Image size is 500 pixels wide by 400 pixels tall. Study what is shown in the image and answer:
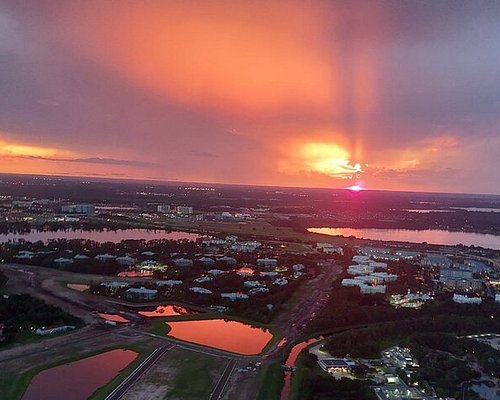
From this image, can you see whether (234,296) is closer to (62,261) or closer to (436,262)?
(62,261)

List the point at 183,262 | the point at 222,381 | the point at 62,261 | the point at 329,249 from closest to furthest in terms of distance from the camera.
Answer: the point at 222,381 → the point at 62,261 → the point at 183,262 → the point at 329,249

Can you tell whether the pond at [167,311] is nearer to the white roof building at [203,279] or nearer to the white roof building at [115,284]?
the white roof building at [115,284]

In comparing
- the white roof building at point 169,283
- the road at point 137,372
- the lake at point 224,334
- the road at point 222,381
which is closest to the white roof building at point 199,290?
the white roof building at point 169,283

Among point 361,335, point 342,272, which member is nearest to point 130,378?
point 361,335

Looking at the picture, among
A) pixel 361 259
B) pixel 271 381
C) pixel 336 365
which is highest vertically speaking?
pixel 361 259

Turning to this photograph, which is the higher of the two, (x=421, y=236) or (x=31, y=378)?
(x=421, y=236)

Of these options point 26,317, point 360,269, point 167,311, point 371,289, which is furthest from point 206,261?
point 26,317
